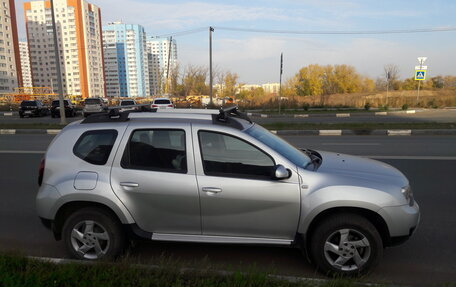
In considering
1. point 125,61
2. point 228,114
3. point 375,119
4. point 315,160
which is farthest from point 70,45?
point 315,160

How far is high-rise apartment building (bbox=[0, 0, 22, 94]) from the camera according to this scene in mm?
95125

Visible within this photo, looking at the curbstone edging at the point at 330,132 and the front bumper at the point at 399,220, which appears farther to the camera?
the curbstone edging at the point at 330,132

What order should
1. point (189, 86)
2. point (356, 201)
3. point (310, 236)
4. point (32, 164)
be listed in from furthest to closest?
point (189, 86) → point (32, 164) → point (310, 236) → point (356, 201)

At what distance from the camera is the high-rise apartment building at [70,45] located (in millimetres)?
107438

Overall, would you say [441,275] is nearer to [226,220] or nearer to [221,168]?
[226,220]

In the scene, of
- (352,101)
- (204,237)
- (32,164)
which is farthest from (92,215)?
(352,101)

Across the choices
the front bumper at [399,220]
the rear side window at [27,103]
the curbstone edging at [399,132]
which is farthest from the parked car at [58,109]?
the front bumper at [399,220]

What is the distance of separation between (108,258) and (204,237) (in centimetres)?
99

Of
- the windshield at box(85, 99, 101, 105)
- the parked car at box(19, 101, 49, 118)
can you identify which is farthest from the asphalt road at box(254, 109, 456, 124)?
the parked car at box(19, 101, 49, 118)

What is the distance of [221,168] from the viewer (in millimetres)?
3160

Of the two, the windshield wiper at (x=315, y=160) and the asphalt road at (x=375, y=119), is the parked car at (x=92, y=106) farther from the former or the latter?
the windshield wiper at (x=315, y=160)

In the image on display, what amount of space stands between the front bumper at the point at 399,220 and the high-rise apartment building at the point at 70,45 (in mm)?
115622

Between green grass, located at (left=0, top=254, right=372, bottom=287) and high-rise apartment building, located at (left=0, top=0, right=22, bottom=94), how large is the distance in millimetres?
111196

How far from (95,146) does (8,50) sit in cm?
11866
